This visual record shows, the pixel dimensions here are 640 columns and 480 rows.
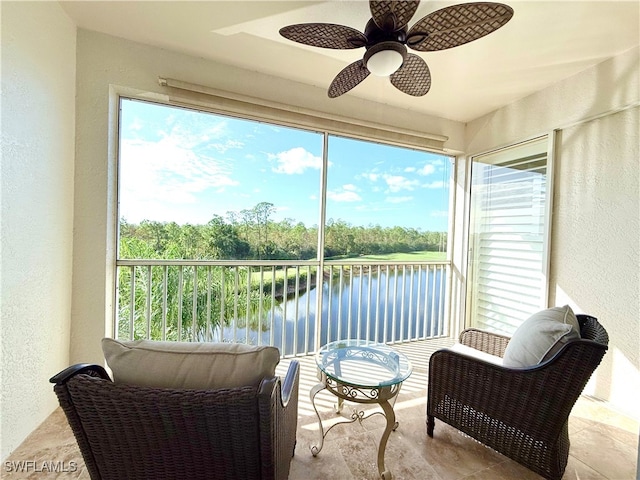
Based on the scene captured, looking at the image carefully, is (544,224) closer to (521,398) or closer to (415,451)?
(521,398)

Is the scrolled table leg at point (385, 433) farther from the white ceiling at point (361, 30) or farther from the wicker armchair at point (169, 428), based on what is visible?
the white ceiling at point (361, 30)

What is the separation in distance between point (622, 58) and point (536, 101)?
582mm

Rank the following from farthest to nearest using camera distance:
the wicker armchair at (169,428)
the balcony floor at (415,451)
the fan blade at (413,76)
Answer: the fan blade at (413,76), the balcony floor at (415,451), the wicker armchair at (169,428)

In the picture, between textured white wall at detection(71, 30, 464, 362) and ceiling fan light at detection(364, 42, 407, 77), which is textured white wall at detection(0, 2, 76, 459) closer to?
textured white wall at detection(71, 30, 464, 362)

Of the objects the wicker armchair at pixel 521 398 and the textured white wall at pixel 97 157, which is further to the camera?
the textured white wall at pixel 97 157

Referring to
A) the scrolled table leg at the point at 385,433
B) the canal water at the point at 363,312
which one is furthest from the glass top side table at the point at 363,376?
the canal water at the point at 363,312

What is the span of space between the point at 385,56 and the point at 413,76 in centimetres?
39

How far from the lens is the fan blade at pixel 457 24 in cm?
116

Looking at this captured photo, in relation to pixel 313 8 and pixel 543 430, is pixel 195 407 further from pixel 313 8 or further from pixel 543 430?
pixel 313 8

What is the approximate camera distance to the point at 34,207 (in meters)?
1.61

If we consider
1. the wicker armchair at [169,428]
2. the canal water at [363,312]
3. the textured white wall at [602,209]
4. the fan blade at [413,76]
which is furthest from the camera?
the canal water at [363,312]

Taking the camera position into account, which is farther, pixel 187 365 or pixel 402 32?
pixel 402 32

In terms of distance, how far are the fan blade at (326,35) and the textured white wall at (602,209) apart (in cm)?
204

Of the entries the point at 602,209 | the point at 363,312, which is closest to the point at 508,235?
the point at 602,209
